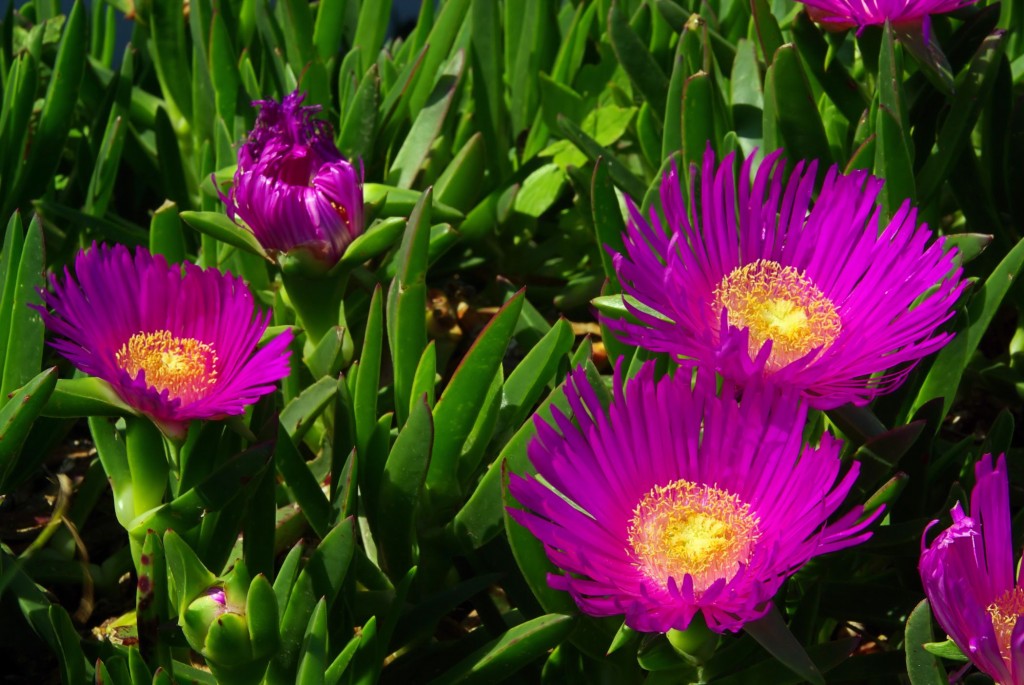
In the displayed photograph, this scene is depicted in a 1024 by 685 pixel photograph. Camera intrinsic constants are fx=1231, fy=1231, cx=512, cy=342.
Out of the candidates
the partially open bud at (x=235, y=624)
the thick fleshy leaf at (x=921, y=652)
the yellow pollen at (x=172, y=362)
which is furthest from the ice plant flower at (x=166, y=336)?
the thick fleshy leaf at (x=921, y=652)

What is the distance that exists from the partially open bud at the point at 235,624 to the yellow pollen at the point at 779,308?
37 cm

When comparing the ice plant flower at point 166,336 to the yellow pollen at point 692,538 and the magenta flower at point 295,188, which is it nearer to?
the magenta flower at point 295,188

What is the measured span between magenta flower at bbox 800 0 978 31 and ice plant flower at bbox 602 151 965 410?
0.19 meters

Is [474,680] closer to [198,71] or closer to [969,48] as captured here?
[969,48]

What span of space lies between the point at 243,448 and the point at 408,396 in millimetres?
140

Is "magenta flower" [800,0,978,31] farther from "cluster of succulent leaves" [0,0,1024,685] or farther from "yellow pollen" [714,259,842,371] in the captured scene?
"yellow pollen" [714,259,842,371]

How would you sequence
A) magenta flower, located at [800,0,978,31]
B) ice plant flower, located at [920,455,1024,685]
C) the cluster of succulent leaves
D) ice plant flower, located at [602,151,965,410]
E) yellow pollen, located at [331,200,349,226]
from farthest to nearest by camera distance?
yellow pollen, located at [331,200,349,226]
magenta flower, located at [800,0,978,31]
the cluster of succulent leaves
ice plant flower, located at [602,151,965,410]
ice plant flower, located at [920,455,1024,685]

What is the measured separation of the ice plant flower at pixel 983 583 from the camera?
67 cm

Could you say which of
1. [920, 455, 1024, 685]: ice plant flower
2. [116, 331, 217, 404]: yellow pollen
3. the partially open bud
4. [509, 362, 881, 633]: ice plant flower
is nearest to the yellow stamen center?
[920, 455, 1024, 685]: ice plant flower

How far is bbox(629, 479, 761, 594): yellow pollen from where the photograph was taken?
0.78 m

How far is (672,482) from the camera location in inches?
31.4

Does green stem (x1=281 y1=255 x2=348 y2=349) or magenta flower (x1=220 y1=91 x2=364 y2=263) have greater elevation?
magenta flower (x1=220 y1=91 x2=364 y2=263)

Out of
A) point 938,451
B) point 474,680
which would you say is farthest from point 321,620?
point 938,451

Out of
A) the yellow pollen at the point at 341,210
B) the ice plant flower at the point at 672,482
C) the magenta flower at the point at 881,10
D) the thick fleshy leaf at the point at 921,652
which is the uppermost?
the magenta flower at the point at 881,10
